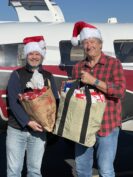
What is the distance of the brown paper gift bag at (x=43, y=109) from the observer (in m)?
4.38

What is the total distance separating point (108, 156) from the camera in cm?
439

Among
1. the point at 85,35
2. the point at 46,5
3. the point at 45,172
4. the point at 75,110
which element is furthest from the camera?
the point at 46,5

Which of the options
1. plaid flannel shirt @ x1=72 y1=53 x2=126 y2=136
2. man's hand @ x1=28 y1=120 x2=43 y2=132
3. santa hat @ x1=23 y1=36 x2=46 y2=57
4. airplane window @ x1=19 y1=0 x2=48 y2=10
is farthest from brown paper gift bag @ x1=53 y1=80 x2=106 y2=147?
airplane window @ x1=19 y1=0 x2=48 y2=10

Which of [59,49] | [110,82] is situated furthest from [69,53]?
[110,82]

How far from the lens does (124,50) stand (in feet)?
20.8

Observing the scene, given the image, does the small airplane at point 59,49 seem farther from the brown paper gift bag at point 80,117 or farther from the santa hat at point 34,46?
the brown paper gift bag at point 80,117

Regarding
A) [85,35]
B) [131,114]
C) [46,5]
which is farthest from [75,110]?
[46,5]

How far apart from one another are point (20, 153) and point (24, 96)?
0.60 m

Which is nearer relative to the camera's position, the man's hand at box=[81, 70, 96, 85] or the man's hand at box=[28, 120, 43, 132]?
the man's hand at box=[81, 70, 96, 85]

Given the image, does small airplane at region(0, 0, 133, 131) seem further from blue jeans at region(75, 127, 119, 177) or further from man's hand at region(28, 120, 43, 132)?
blue jeans at region(75, 127, 119, 177)

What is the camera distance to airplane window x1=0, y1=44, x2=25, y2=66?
5.98 metres

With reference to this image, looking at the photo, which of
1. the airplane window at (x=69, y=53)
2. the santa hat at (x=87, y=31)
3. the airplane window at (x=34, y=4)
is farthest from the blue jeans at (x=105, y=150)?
the airplane window at (x=34, y=4)

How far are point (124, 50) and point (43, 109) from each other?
7.56 feet

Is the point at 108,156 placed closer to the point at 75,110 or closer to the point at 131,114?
the point at 75,110
